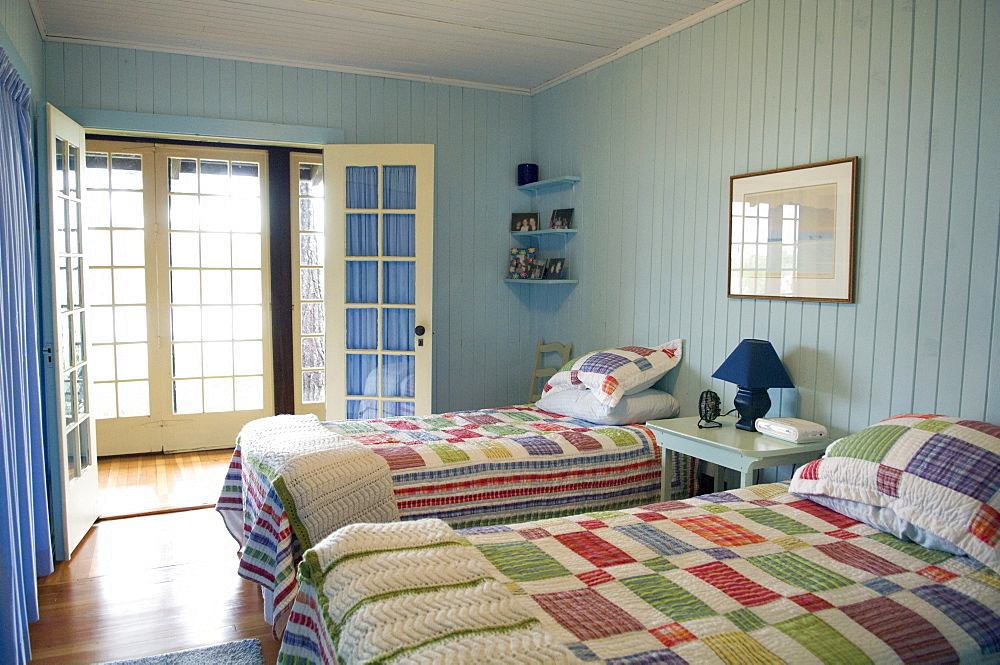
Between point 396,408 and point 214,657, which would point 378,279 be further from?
point 214,657

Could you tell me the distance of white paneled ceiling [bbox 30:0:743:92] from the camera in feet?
11.7

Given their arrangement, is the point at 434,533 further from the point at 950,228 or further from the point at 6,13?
the point at 6,13

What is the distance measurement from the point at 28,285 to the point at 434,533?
233 centimetres

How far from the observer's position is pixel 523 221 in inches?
202

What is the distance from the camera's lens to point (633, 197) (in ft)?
13.5

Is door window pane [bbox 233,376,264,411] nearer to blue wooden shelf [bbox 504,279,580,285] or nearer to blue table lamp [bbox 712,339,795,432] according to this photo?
blue wooden shelf [bbox 504,279,580,285]

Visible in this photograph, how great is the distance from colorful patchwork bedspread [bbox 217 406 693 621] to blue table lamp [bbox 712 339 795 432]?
467 millimetres

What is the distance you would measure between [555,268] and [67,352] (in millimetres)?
2882

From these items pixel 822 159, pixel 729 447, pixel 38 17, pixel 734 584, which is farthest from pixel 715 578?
pixel 38 17

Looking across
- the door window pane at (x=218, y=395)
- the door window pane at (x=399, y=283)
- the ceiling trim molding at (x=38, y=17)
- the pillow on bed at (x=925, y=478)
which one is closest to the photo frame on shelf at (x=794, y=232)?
the pillow on bed at (x=925, y=478)

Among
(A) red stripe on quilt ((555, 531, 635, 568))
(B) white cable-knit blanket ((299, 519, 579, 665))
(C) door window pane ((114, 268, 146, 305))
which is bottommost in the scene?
(A) red stripe on quilt ((555, 531, 635, 568))

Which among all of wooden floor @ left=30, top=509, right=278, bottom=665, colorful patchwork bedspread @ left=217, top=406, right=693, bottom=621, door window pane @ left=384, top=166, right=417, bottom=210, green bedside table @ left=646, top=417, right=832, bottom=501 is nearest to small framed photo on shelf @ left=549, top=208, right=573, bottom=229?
door window pane @ left=384, top=166, right=417, bottom=210

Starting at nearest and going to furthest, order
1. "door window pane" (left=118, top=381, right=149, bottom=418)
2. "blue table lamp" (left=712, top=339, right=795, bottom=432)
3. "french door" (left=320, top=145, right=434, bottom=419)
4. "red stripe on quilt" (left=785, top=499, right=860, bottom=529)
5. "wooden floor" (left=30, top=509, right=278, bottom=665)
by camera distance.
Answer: "red stripe on quilt" (left=785, top=499, right=860, bottom=529), "wooden floor" (left=30, top=509, right=278, bottom=665), "blue table lamp" (left=712, top=339, right=795, bottom=432), "french door" (left=320, top=145, right=434, bottom=419), "door window pane" (left=118, top=381, right=149, bottom=418)

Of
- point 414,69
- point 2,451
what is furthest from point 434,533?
point 414,69
